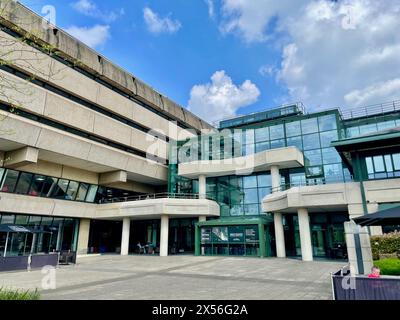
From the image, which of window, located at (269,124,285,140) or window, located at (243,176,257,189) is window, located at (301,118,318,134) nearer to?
window, located at (269,124,285,140)

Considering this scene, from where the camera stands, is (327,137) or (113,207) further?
(113,207)

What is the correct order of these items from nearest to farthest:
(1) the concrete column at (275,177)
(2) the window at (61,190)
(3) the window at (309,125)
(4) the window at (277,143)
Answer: (1) the concrete column at (275,177), (3) the window at (309,125), (4) the window at (277,143), (2) the window at (61,190)

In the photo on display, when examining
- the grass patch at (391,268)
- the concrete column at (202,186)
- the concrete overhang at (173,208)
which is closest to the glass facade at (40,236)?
the concrete overhang at (173,208)

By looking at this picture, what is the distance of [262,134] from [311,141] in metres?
5.08

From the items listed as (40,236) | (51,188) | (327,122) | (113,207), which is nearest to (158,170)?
(113,207)

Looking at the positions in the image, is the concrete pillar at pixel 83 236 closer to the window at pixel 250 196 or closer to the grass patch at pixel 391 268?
the window at pixel 250 196

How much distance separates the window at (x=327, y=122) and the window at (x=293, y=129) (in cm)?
203

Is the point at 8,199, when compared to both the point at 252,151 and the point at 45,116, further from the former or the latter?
the point at 252,151

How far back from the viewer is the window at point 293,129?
1097 inches

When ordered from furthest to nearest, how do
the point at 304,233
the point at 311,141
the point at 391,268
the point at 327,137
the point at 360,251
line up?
1. the point at 311,141
2. the point at 327,137
3. the point at 304,233
4. the point at 360,251
5. the point at 391,268

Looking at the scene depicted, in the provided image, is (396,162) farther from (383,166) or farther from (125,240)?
(125,240)

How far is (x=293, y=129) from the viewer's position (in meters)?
28.2

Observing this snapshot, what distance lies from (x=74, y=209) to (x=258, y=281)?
24042mm
